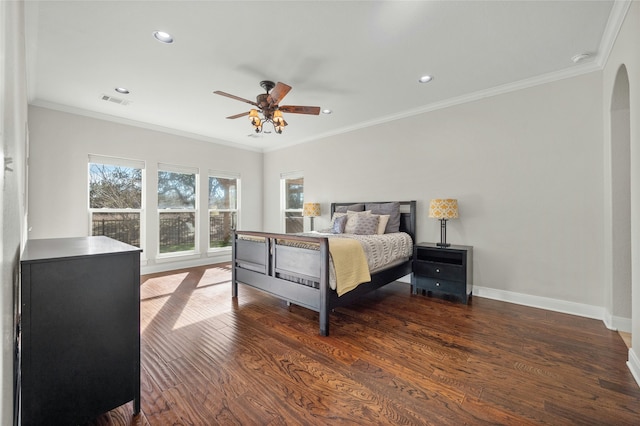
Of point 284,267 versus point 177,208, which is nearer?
point 284,267

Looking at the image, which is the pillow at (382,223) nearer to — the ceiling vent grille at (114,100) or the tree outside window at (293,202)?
the tree outside window at (293,202)

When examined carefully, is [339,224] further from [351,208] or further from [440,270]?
[440,270]

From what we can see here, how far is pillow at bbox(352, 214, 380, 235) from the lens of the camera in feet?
13.0

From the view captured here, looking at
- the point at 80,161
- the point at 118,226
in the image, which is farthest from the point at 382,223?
the point at 80,161

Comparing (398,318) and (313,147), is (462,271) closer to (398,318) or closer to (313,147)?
(398,318)

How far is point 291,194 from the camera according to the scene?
6.25m

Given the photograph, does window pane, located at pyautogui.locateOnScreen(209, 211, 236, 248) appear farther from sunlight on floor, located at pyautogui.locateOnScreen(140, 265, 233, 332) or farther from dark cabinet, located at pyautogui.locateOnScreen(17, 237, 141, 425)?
dark cabinet, located at pyautogui.locateOnScreen(17, 237, 141, 425)

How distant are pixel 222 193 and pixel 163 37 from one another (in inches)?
152

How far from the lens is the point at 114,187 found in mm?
4566

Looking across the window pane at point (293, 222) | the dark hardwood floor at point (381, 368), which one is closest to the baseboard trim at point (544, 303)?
the dark hardwood floor at point (381, 368)

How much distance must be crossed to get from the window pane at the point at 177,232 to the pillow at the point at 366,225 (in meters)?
3.44

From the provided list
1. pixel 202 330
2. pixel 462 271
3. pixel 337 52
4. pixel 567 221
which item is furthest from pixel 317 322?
pixel 567 221

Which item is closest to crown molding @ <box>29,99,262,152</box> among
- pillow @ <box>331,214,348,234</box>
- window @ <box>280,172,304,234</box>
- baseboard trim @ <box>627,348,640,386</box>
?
window @ <box>280,172,304,234</box>

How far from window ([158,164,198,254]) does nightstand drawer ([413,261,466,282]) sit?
4.33 metres
